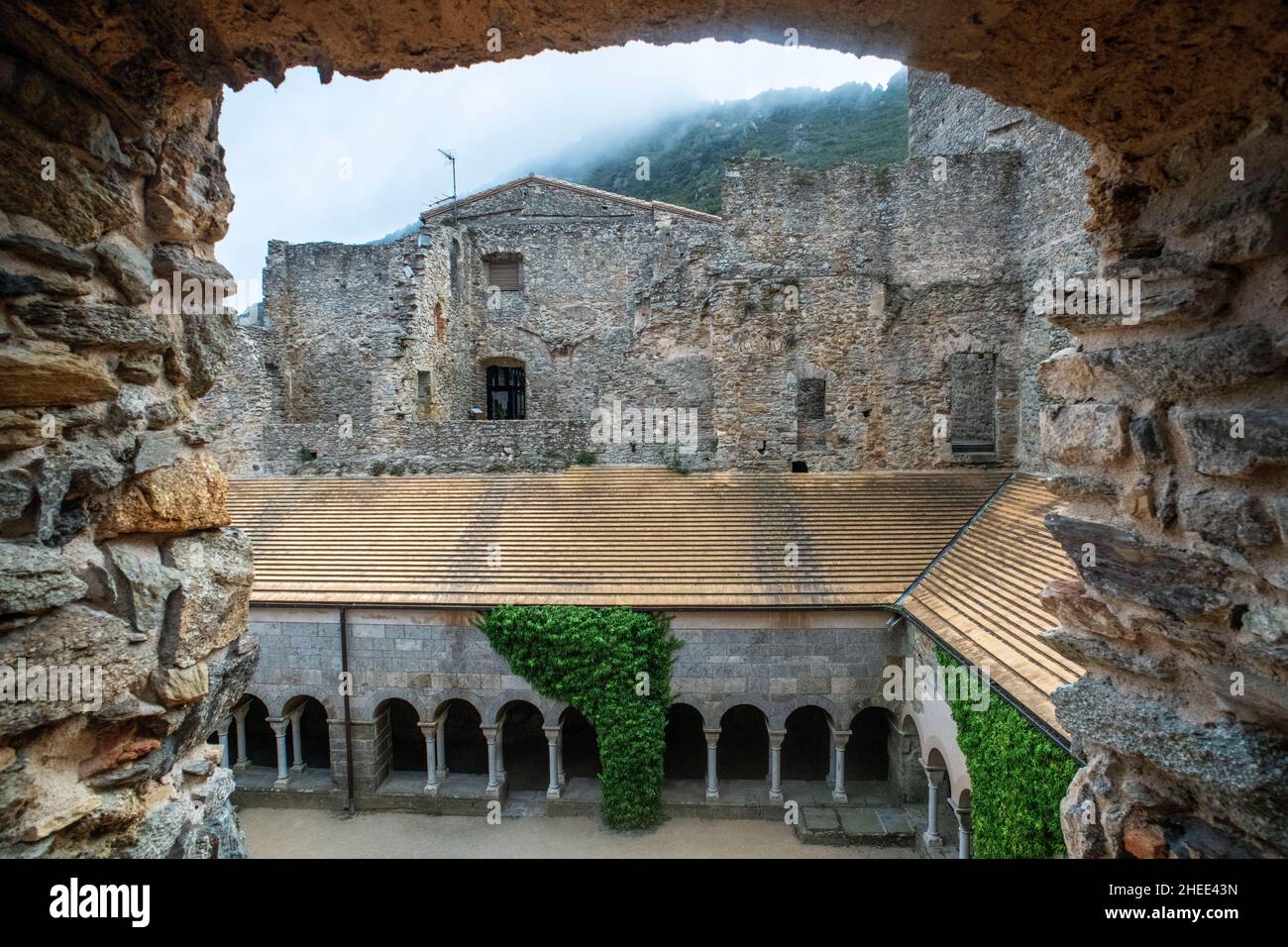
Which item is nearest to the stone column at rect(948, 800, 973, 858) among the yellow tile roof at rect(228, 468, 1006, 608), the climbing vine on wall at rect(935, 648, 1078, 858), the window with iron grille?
the climbing vine on wall at rect(935, 648, 1078, 858)

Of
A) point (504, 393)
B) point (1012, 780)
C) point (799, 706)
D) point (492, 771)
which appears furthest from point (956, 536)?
point (504, 393)

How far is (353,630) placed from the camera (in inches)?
432

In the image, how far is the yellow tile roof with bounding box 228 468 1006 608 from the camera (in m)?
10.8

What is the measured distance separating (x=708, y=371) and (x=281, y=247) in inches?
483

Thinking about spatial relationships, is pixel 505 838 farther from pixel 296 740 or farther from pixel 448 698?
pixel 296 740

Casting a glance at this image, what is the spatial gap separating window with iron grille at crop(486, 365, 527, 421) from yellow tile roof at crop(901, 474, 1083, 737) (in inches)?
568

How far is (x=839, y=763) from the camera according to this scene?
10695mm

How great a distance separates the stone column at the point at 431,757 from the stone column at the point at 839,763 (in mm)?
6385

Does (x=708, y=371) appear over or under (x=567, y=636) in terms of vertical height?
over

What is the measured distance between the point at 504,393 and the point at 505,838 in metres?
15.7

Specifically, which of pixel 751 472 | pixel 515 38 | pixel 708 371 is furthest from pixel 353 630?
pixel 515 38

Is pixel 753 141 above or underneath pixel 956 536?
above

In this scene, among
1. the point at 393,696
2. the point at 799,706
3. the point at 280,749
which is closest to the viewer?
the point at 799,706

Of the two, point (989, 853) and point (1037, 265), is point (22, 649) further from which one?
point (1037, 265)
